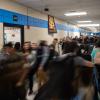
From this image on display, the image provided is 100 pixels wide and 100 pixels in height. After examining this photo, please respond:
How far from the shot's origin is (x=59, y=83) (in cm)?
229

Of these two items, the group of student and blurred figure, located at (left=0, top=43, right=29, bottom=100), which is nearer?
the group of student

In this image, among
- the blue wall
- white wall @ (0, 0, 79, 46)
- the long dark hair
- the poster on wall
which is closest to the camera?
the long dark hair

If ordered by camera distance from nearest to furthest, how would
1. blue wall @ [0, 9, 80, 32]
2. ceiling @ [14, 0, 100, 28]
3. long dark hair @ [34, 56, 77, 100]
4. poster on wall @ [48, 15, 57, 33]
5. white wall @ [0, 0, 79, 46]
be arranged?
long dark hair @ [34, 56, 77, 100]
blue wall @ [0, 9, 80, 32]
white wall @ [0, 0, 79, 46]
ceiling @ [14, 0, 100, 28]
poster on wall @ [48, 15, 57, 33]

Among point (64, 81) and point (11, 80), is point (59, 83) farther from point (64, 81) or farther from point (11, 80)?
point (11, 80)

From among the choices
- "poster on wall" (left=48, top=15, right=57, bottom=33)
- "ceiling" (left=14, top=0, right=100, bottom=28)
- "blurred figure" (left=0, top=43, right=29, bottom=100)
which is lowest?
"blurred figure" (left=0, top=43, right=29, bottom=100)

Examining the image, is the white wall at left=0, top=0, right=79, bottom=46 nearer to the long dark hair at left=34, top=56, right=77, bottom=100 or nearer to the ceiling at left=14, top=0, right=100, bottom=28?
the ceiling at left=14, top=0, right=100, bottom=28

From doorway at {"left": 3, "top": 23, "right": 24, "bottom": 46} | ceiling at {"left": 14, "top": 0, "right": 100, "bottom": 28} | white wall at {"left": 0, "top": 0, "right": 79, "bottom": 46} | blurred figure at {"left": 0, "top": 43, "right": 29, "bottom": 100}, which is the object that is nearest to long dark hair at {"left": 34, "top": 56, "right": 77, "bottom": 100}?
blurred figure at {"left": 0, "top": 43, "right": 29, "bottom": 100}

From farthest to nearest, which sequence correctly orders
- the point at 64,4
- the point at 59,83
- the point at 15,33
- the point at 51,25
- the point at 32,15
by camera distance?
the point at 51,25 → the point at 32,15 → the point at 64,4 → the point at 15,33 → the point at 59,83

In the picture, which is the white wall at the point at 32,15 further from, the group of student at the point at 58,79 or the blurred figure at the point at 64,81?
the blurred figure at the point at 64,81

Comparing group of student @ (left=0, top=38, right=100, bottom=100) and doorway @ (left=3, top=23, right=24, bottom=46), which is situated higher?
doorway @ (left=3, top=23, right=24, bottom=46)

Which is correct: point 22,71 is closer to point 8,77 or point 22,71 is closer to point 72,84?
point 8,77

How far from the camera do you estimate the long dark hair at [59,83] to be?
2.29 m

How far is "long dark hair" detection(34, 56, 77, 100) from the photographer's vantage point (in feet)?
7.51

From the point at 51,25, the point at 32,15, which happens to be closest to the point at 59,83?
the point at 32,15
